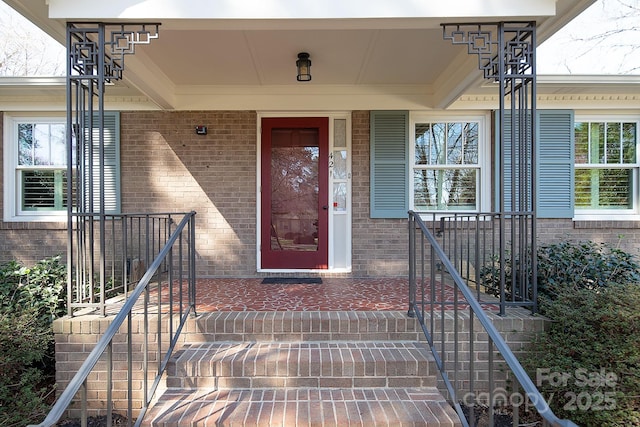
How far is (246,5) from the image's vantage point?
102 inches

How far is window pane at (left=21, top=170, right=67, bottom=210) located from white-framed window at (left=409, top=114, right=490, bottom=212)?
188 inches

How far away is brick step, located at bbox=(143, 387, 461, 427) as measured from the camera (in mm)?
2047

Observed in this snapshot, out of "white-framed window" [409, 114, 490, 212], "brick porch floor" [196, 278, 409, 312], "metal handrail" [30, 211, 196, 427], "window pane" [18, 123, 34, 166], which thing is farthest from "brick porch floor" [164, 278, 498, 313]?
"window pane" [18, 123, 34, 166]

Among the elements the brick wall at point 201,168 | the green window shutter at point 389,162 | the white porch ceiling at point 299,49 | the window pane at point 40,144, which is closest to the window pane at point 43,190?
the window pane at point 40,144

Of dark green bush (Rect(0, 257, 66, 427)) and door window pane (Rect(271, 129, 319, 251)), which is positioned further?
door window pane (Rect(271, 129, 319, 251))

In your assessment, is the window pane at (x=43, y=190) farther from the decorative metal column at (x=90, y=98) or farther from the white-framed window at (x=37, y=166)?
the decorative metal column at (x=90, y=98)

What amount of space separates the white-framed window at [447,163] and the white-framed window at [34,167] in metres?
4.21

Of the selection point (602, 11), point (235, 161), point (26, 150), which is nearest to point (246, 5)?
point (235, 161)

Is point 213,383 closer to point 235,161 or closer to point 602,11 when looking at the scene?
point 235,161

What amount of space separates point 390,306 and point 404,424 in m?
1.14

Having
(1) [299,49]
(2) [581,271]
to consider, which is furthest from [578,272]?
(1) [299,49]

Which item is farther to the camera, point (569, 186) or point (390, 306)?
point (569, 186)

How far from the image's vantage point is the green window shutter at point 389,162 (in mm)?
4545

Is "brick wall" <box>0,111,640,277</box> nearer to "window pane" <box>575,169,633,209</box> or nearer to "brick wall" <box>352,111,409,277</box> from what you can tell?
"brick wall" <box>352,111,409,277</box>
